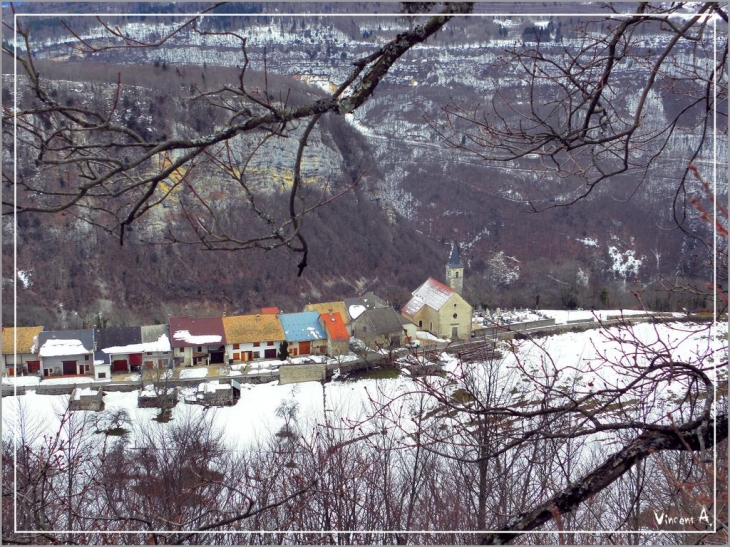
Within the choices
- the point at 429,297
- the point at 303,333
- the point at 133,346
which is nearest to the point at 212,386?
the point at 303,333

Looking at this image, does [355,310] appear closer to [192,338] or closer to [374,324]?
[374,324]

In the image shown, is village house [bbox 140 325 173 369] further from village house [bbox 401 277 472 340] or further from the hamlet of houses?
village house [bbox 401 277 472 340]

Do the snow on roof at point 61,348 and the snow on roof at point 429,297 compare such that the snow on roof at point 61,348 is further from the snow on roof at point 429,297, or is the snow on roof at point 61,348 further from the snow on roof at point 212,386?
the snow on roof at point 429,297

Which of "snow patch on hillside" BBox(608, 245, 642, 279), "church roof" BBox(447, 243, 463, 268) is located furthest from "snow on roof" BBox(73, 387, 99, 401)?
"snow patch on hillside" BBox(608, 245, 642, 279)

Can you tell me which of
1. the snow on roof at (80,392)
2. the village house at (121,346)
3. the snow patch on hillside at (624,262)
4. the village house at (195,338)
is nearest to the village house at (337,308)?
the village house at (195,338)

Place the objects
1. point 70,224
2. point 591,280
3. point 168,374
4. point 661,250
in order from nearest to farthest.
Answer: point 661,250 → point 591,280 → point 168,374 → point 70,224

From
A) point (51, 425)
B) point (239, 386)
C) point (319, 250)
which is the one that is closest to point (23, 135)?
point (319, 250)

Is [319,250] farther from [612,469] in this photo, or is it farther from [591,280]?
[612,469]
